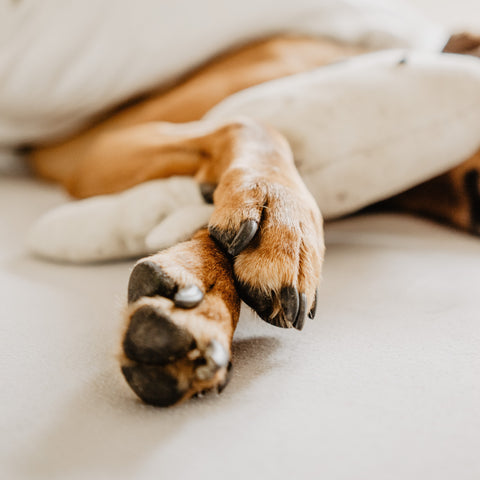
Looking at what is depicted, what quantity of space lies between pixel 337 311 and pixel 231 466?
262mm

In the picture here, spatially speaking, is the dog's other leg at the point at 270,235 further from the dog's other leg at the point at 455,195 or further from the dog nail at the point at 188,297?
the dog's other leg at the point at 455,195

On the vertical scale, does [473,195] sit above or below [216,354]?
below

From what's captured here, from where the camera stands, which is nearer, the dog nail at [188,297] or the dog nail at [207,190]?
the dog nail at [188,297]

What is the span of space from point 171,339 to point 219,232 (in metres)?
0.16

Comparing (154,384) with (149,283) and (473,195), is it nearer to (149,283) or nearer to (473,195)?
(149,283)

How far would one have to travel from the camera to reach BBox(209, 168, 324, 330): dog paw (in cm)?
46

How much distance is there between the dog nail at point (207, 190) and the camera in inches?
26.7

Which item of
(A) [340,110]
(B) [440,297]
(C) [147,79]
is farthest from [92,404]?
(C) [147,79]

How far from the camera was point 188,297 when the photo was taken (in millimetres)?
410

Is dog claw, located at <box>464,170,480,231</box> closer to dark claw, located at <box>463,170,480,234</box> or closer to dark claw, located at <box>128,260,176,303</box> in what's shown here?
dark claw, located at <box>463,170,480,234</box>

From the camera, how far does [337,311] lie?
57 centimetres

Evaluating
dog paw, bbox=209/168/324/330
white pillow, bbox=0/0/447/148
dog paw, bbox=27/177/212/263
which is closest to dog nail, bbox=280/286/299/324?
dog paw, bbox=209/168/324/330

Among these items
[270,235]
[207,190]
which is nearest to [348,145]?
[207,190]

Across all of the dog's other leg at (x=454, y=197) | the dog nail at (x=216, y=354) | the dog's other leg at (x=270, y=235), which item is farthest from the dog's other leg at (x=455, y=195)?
the dog nail at (x=216, y=354)
